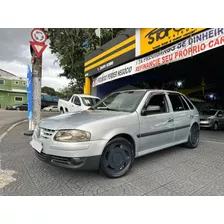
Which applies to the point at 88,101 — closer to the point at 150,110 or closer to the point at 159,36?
the point at 159,36

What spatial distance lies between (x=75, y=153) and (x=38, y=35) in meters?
4.96

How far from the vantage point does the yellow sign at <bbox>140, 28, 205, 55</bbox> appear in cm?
632

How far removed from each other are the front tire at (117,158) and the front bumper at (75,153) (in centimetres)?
16

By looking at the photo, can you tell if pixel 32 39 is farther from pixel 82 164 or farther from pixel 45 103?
pixel 45 103

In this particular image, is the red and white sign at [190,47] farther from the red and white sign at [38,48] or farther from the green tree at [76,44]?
the green tree at [76,44]

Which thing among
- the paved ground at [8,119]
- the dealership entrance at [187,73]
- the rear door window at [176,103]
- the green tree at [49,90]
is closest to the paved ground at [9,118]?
the paved ground at [8,119]

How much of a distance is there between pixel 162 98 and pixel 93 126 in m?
1.97

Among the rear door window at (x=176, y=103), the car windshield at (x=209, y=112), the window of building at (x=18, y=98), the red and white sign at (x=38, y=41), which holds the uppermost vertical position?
the red and white sign at (x=38, y=41)

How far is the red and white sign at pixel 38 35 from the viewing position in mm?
5677

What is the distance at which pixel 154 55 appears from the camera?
736 cm

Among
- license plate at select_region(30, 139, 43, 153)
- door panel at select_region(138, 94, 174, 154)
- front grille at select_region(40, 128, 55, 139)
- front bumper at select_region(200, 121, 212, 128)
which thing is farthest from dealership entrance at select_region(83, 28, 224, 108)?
license plate at select_region(30, 139, 43, 153)

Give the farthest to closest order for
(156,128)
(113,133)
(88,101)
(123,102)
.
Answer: (88,101) < (123,102) < (156,128) < (113,133)

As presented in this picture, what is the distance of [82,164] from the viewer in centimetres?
256

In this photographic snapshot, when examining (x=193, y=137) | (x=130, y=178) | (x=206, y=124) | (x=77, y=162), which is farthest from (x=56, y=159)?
(x=206, y=124)
